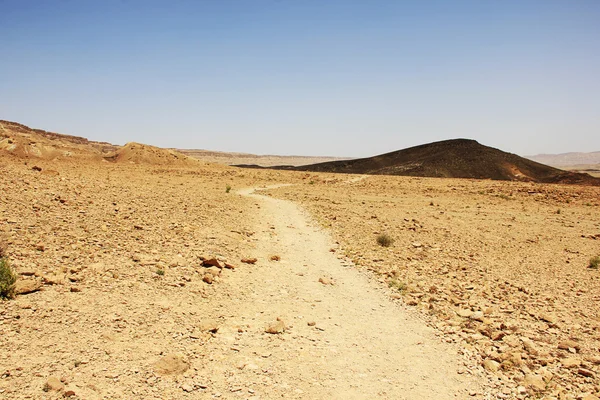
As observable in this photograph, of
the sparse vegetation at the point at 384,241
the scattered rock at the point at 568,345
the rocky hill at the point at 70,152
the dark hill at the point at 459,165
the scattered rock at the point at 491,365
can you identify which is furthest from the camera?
the dark hill at the point at 459,165

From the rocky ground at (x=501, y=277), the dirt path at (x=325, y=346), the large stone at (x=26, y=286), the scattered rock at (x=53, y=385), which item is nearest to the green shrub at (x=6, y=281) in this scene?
the large stone at (x=26, y=286)

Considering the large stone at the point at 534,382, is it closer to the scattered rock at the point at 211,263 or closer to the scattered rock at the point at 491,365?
the scattered rock at the point at 491,365

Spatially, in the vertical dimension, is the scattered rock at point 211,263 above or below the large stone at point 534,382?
above

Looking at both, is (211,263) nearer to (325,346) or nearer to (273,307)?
(273,307)

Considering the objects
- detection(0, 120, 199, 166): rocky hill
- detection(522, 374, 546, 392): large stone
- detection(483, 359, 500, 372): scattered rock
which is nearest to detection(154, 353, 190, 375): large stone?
detection(483, 359, 500, 372): scattered rock

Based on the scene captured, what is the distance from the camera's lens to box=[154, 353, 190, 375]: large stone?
5.25 meters

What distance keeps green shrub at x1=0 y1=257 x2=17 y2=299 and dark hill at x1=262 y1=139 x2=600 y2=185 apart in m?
55.3

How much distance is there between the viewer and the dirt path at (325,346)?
5289 mm

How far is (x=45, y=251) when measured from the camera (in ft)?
27.1

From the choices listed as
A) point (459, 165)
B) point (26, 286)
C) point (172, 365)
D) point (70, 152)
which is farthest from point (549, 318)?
point (459, 165)

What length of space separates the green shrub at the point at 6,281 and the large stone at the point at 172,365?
3132 mm

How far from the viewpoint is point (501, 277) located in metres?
10.2

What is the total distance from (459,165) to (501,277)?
55135 mm

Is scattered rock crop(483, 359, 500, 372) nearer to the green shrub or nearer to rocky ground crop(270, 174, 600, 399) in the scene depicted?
rocky ground crop(270, 174, 600, 399)
